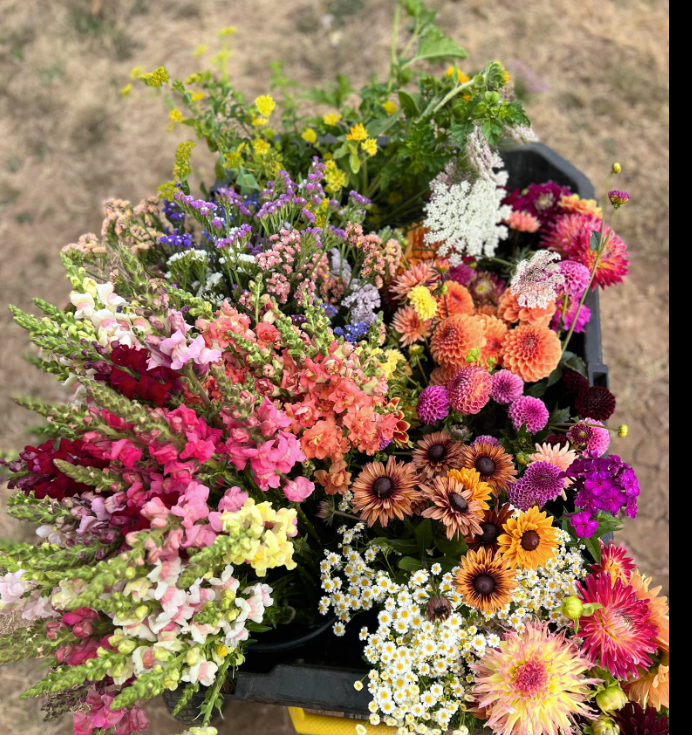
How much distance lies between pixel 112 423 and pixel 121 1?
3.05 metres

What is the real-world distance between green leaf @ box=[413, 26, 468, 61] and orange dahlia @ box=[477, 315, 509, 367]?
27.2 inches

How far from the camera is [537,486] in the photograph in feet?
3.43

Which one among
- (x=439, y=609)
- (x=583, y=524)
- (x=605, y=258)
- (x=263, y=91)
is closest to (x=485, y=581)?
(x=439, y=609)

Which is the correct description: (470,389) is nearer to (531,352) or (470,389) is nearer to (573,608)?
(531,352)

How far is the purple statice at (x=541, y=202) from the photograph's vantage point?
1557mm

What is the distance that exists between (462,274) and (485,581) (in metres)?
0.72

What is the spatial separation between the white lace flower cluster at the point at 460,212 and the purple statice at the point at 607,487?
1.91 feet

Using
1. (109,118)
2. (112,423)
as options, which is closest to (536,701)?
(112,423)

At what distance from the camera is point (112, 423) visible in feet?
2.54

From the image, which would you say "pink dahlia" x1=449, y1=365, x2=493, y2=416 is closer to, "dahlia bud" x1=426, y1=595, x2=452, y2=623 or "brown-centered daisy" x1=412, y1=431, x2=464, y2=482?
"brown-centered daisy" x1=412, y1=431, x2=464, y2=482

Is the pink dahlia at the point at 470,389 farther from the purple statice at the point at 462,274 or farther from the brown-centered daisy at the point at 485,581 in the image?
the purple statice at the point at 462,274

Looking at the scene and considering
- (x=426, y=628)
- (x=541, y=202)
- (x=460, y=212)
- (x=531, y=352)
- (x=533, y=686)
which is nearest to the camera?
(x=533, y=686)

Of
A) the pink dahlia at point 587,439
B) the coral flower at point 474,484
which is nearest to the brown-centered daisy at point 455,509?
the coral flower at point 474,484
